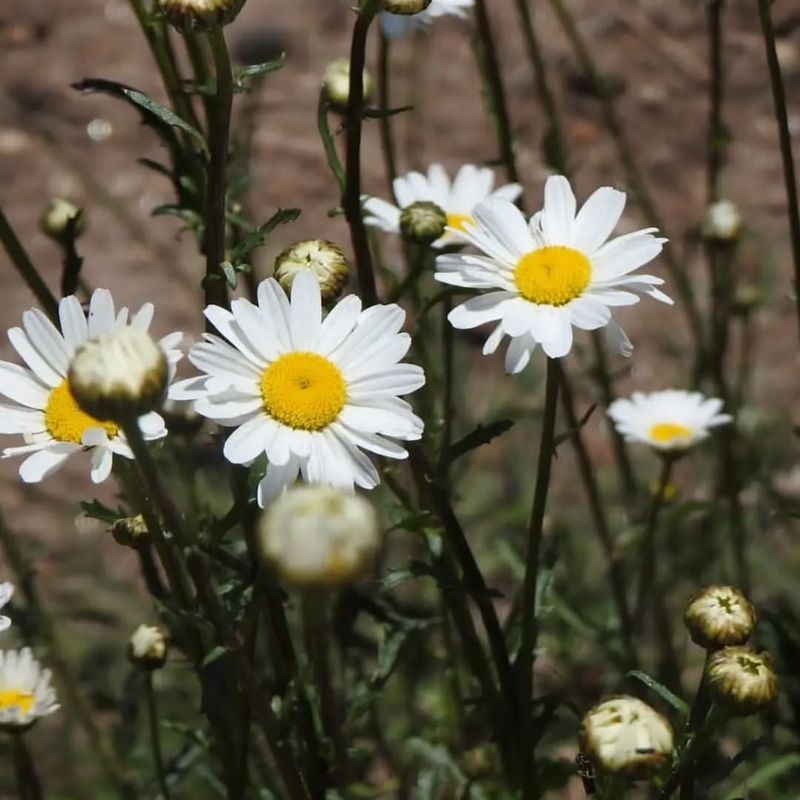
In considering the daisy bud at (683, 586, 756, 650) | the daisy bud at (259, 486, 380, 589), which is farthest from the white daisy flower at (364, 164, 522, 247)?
Result: the daisy bud at (259, 486, 380, 589)

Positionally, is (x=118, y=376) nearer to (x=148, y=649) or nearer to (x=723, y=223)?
(x=148, y=649)

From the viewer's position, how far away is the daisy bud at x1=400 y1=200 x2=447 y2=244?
1489 mm

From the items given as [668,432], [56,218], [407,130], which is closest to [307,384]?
[56,218]

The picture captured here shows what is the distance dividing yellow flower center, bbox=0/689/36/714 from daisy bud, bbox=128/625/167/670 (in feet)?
0.46

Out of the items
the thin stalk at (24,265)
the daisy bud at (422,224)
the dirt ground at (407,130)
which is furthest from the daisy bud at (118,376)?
the dirt ground at (407,130)

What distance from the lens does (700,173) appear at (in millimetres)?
3695

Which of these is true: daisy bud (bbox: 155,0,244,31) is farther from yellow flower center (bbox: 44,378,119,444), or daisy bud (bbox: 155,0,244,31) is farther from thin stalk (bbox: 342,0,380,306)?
yellow flower center (bbox: 44,378,119,444)

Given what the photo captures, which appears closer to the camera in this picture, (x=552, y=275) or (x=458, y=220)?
(x=552, y=275)

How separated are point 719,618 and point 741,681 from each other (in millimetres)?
108

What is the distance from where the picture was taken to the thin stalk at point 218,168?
48.5 inches

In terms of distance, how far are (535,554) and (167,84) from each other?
2.43ft

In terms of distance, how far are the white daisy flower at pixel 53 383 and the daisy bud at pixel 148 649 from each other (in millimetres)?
297

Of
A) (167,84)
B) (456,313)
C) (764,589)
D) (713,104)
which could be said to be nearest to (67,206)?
(167,84)

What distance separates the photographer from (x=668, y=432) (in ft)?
6.63
